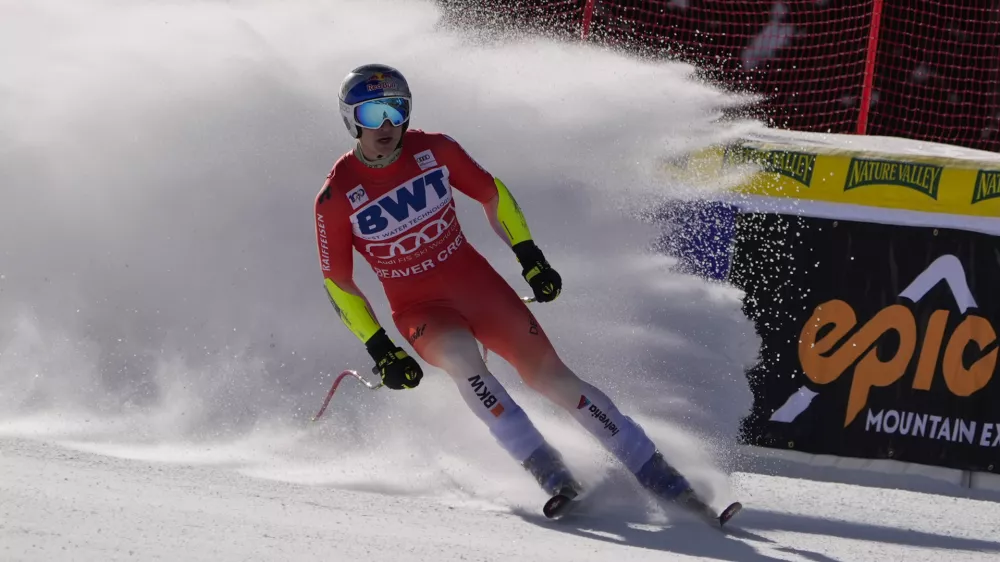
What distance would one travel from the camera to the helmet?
520 cm

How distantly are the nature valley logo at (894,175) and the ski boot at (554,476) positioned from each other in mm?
2670

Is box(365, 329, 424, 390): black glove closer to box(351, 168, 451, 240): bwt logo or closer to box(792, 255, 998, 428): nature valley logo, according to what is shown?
box(351, 168, 451, 240): bwt logo

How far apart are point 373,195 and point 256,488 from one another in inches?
52.1

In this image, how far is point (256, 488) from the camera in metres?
4.95

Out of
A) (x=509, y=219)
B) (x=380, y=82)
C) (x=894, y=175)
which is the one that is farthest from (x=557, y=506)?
(x=894, y=175)

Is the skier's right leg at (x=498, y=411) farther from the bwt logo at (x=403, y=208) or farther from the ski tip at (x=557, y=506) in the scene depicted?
the bwt logo at (x=403, y=208)

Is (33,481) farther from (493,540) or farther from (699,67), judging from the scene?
(699,67)

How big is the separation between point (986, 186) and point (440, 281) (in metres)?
3.09

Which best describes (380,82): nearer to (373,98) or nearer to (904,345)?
(373,98)

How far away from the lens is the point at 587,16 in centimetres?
854

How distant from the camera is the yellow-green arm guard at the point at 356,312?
5242mm

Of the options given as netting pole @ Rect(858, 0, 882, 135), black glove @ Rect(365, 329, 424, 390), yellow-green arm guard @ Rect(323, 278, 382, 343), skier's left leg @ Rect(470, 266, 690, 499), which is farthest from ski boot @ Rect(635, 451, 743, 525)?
netting pole @ Rect(858, 0, 882, 135)

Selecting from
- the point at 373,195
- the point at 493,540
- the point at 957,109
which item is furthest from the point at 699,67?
the point at 493,540

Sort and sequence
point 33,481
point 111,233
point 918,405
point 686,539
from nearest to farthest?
point 33,481
point 686,539
point 918,405
point 111,233
